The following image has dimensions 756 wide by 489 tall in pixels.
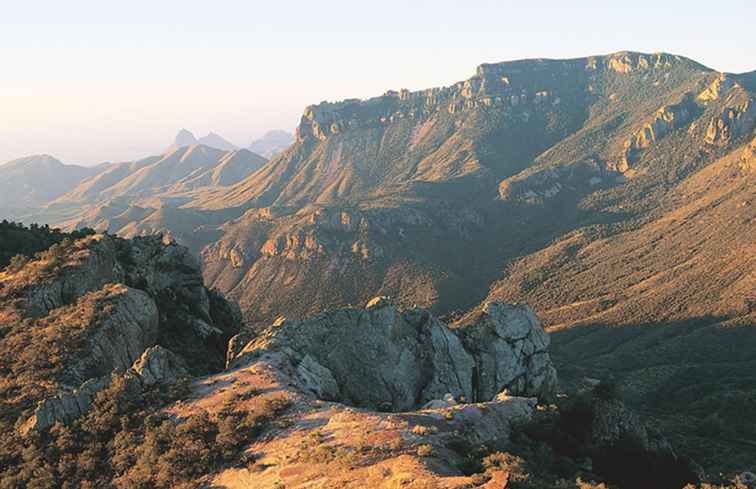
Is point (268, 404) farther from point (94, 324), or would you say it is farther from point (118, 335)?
point (94, 324)

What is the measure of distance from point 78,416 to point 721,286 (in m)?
204

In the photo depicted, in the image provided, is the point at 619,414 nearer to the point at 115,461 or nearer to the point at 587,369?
the point at 115,461

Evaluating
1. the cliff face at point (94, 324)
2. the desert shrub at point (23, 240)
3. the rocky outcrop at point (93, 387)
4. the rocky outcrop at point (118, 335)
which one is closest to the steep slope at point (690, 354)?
the rocky outcrop at point (93, 387)

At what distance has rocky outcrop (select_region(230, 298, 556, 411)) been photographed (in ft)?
181

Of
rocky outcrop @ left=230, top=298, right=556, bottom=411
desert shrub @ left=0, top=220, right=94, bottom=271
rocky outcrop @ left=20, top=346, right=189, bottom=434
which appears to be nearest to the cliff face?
rocky outcrop @ left=20, top=346, right=189, bottom=434

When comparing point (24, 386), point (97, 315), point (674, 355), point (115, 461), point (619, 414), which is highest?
point (97, 315)

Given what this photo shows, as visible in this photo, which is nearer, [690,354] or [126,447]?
[126,447]

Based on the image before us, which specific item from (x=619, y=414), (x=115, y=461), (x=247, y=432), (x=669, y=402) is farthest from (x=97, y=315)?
(x=669, y=402)

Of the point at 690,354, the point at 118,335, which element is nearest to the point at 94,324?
the point at 118,335

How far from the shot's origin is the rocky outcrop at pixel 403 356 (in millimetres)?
55219

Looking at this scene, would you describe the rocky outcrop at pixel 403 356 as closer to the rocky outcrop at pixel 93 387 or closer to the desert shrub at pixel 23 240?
the rocky outcrop at pixel 93 387

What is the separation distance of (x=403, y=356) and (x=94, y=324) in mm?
31641

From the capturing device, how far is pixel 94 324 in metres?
49.9

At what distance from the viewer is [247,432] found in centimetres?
3712
